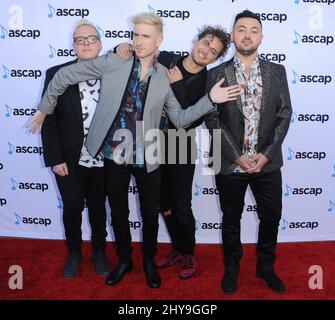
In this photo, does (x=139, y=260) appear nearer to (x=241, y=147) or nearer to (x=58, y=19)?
(x=241, y=147)

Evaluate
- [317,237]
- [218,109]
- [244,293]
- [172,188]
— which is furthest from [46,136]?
[317,237]

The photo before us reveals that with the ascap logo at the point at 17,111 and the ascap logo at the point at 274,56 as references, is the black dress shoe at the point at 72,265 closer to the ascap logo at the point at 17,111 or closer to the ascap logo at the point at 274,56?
the ascap logo at the point at 17,111

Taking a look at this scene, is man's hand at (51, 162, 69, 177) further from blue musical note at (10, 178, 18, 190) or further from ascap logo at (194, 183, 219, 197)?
ascap logo at (194, 183, 219, 197)

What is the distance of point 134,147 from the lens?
253 centimetres

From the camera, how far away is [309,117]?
11.8ft

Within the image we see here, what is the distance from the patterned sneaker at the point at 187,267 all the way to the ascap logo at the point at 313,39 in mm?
2112

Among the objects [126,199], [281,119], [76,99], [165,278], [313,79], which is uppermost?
[313,79]

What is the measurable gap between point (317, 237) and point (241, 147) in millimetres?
1802

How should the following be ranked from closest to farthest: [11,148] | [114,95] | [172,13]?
[114,95]
[172,13]
[11,148]

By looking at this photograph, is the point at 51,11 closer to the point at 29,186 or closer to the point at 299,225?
the point at 29,186

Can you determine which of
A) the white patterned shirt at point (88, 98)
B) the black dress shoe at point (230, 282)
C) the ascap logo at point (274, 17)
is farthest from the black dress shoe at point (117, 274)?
the ascap logo at point (274, 17)

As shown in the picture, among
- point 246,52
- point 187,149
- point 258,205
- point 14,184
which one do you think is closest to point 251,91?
point 246,52

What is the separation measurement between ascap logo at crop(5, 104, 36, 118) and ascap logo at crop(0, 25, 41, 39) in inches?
25.3

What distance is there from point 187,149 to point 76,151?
79 cm
